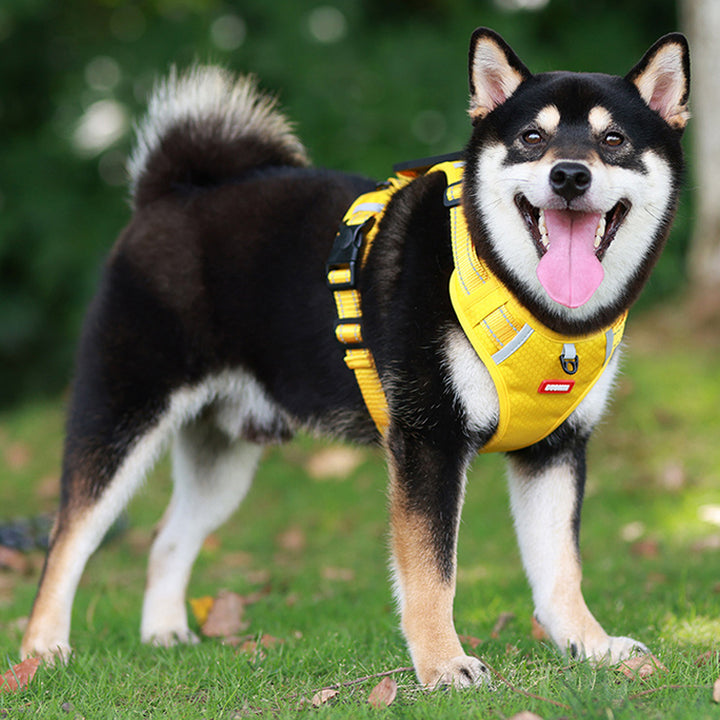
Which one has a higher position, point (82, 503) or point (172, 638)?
point (82, 503)

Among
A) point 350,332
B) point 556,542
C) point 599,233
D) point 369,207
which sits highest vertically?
point 599,233

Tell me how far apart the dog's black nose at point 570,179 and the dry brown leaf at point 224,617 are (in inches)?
85.9

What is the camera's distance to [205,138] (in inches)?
153

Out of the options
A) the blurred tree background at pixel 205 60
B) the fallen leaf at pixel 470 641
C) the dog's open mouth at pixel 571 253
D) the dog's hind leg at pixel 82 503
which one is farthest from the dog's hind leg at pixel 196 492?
the blurred tree background at pixel 205 60

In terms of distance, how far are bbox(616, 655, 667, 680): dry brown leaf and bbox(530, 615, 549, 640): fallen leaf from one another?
479 millimetres

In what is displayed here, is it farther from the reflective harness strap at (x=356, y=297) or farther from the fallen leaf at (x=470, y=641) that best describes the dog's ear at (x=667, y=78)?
the fallen leaf at (x=470, y=641)

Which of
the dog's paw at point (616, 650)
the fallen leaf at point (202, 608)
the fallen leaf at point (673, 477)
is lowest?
the fallen leaf at point (202, 608)

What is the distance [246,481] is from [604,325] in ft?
6.20

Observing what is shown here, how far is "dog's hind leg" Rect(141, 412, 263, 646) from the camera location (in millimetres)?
3996

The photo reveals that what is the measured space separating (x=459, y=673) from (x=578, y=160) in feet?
4.99

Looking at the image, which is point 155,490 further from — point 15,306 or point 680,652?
point 680,652

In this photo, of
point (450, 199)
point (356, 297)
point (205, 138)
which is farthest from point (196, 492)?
point (450, 199)

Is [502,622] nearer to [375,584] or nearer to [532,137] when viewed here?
[375,584]

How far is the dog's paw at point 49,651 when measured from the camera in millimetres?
3213
